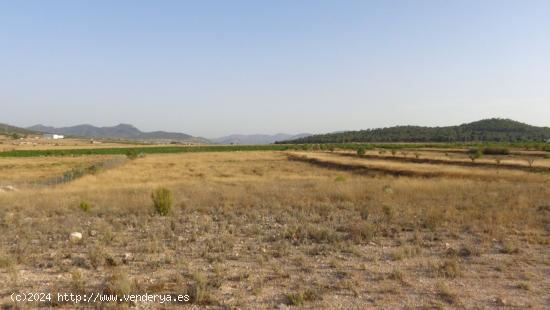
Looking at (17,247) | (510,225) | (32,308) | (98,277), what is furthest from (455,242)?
Answer: (17,247)

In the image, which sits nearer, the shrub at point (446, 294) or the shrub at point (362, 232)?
the shrub at point (446, 294)

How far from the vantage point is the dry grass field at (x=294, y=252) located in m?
7.24

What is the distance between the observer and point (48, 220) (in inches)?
575

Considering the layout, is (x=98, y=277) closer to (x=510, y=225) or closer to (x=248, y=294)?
(x=248, y=294)

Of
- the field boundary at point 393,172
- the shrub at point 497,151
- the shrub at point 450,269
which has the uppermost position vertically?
the shrub at point 497,151

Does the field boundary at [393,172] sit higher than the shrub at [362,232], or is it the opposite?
the shrub at [362,232]

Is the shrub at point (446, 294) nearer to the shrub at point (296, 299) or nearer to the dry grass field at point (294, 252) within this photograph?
the dry grass field at point (294, 252)

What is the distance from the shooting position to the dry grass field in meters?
7.24

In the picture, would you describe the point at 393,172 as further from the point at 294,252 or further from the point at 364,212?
the point at 294,252

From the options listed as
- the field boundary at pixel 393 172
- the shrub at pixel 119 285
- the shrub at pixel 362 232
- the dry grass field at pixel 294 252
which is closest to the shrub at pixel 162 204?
the dry grass field at pixel 294 252

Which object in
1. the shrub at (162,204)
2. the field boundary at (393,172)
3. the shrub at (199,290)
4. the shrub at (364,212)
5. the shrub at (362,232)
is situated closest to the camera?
the shrub at (199,290)

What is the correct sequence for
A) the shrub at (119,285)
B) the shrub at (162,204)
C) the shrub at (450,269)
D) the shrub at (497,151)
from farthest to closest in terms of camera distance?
1. the shrub at (497,151)
2. the shrub at (162,204)
3. the shrub at (450,269)
4. the shrub at (119,285)

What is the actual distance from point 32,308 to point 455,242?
31.0 feet

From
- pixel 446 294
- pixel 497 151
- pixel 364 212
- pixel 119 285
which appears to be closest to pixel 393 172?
pixel 364 212
